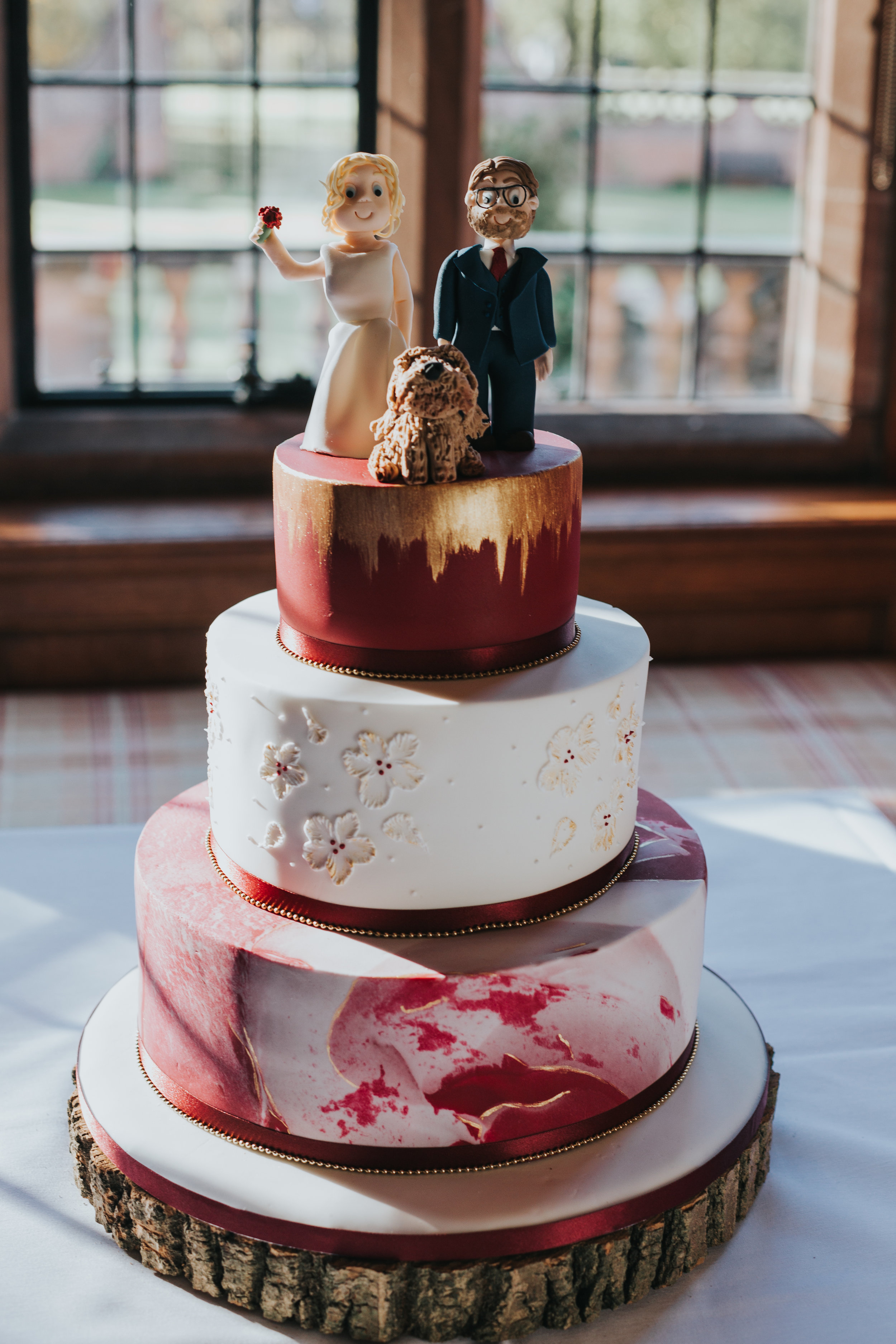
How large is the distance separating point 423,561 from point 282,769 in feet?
0.79

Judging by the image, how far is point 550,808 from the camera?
4.46 ft

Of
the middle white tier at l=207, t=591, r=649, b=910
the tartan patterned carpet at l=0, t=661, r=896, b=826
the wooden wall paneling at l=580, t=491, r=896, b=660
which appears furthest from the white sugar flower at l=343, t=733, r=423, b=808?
the wooden wall paneling at l=580, t=491, r=896, b=660

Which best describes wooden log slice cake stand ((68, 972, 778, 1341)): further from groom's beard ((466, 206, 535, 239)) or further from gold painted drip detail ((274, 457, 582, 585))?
groom's beard ((466, 206, 535, 239))

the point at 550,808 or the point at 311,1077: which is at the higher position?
the point at 550,808

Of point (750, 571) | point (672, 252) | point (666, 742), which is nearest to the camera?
point (666, 742)

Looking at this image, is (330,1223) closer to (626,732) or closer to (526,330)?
(626,732)

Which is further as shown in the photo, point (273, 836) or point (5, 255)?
point (5, 255)

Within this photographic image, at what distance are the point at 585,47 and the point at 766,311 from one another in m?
0.71

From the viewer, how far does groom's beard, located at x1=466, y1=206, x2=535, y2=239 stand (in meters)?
1.38

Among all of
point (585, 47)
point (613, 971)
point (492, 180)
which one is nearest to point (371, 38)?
point (585, 47)

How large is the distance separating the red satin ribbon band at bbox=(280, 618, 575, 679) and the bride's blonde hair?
0.41m

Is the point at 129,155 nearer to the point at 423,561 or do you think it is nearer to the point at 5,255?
the point at 5,255

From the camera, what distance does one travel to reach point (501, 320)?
4.65 ft

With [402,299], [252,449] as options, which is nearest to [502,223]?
[402,299]
